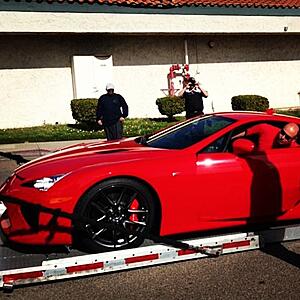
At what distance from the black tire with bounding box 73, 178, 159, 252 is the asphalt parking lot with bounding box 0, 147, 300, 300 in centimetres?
32

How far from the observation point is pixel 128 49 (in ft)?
57.5

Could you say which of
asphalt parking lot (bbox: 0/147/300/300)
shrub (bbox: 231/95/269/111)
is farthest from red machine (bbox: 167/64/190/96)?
asphalt parking lot (bbox: 0/147/300/300)

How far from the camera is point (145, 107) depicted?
18000mm

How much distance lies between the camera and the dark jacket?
33.9 ft

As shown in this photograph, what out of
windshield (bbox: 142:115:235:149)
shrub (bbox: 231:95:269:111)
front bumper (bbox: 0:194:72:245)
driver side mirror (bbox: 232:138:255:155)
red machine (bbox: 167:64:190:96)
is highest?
red machine (bbox: 167:64:190:96)

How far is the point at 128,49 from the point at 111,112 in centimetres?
764

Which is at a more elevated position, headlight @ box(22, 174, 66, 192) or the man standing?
the man standing

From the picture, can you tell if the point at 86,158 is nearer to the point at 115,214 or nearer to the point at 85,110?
the point at 115,214

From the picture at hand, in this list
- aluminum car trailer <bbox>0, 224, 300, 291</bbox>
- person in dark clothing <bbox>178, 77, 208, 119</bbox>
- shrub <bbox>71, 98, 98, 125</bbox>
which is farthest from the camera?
shrub <bbox>71, 98, 98, 125</bbox>

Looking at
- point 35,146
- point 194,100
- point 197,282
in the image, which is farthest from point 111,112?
point 197,282

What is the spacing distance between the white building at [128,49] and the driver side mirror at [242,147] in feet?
37.9

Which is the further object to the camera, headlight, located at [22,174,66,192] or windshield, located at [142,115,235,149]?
windshield, located at [142,115,235,149]

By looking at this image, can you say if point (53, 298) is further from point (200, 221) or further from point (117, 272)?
point (200, 221)

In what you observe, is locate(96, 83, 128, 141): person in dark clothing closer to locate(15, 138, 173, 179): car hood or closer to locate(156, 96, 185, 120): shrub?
locate(15, 138, 173, 179): car hood
